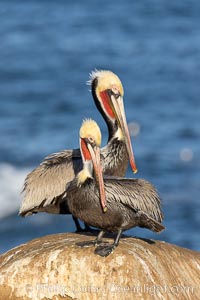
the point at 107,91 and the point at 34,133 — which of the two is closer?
the point at 107,91

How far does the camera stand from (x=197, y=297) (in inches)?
484

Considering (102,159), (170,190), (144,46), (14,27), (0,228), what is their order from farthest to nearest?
(14,27)
(144,46)
(170,190)
(0,228)
(102,159)

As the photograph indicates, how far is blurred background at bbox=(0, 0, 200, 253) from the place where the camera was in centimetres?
2591

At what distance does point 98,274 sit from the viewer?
11883 mm

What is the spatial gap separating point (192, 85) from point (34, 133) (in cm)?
632

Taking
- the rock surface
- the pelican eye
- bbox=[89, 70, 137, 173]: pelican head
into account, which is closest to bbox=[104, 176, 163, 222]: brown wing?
the rock surface

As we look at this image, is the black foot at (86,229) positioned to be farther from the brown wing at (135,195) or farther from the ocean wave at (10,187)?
the ocean wave at (10,187)

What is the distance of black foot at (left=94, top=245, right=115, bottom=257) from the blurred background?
11489mm

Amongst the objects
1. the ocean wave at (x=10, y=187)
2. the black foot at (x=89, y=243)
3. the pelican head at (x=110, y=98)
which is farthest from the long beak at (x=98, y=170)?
the ocean wave at (x=10, y=187)

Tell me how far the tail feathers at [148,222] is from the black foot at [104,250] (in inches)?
19.2

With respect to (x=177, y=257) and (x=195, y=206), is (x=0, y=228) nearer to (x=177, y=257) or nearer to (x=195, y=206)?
(x=195, y=206)

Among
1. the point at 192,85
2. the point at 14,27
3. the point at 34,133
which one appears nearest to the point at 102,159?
the point at 34,133

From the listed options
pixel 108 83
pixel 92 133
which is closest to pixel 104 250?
pixel 92 133

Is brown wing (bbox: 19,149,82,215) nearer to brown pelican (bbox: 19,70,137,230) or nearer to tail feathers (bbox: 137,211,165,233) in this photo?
brown pelican (bbox: 19,70,137,230)
